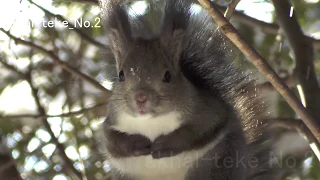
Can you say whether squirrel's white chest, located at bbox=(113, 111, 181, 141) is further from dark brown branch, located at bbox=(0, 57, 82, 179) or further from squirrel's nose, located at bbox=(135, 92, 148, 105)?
dark brown branch, located at bbox=(0, 57, 82, 179)

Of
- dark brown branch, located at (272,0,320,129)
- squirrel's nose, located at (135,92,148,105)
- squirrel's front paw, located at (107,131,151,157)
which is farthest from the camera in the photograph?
dark brown branch, located at (272,0,320,129)

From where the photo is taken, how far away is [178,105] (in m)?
1.61

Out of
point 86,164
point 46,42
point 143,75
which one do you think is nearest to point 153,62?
point 143,75

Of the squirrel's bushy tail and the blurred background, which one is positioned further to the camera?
the blurred background

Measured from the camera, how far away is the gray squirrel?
5.20 ft

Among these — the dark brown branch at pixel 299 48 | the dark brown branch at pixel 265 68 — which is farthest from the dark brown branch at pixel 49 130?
the dark brown branch at pixel 265 68

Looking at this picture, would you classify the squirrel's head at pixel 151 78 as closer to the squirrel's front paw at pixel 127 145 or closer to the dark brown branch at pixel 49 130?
the squirrel's front paw at pixel 127 145

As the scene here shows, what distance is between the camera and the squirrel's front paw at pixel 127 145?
1.63 metres

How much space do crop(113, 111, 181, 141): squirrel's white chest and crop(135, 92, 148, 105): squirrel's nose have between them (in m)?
0.08

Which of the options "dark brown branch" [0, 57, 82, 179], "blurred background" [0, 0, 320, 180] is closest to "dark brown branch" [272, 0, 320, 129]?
"blurred background" [0, 0, 320, 180]

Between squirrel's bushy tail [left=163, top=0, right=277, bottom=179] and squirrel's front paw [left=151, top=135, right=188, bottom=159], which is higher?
squirrel's bushy tail [left=163, top=0, right=277, bottom=179]

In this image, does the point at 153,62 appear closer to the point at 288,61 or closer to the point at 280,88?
the point at 280,88

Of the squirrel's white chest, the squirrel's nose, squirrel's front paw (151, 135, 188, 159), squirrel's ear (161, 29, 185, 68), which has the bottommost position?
squirrel's front paw (151, 135, 188, 159)

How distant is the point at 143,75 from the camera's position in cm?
160
